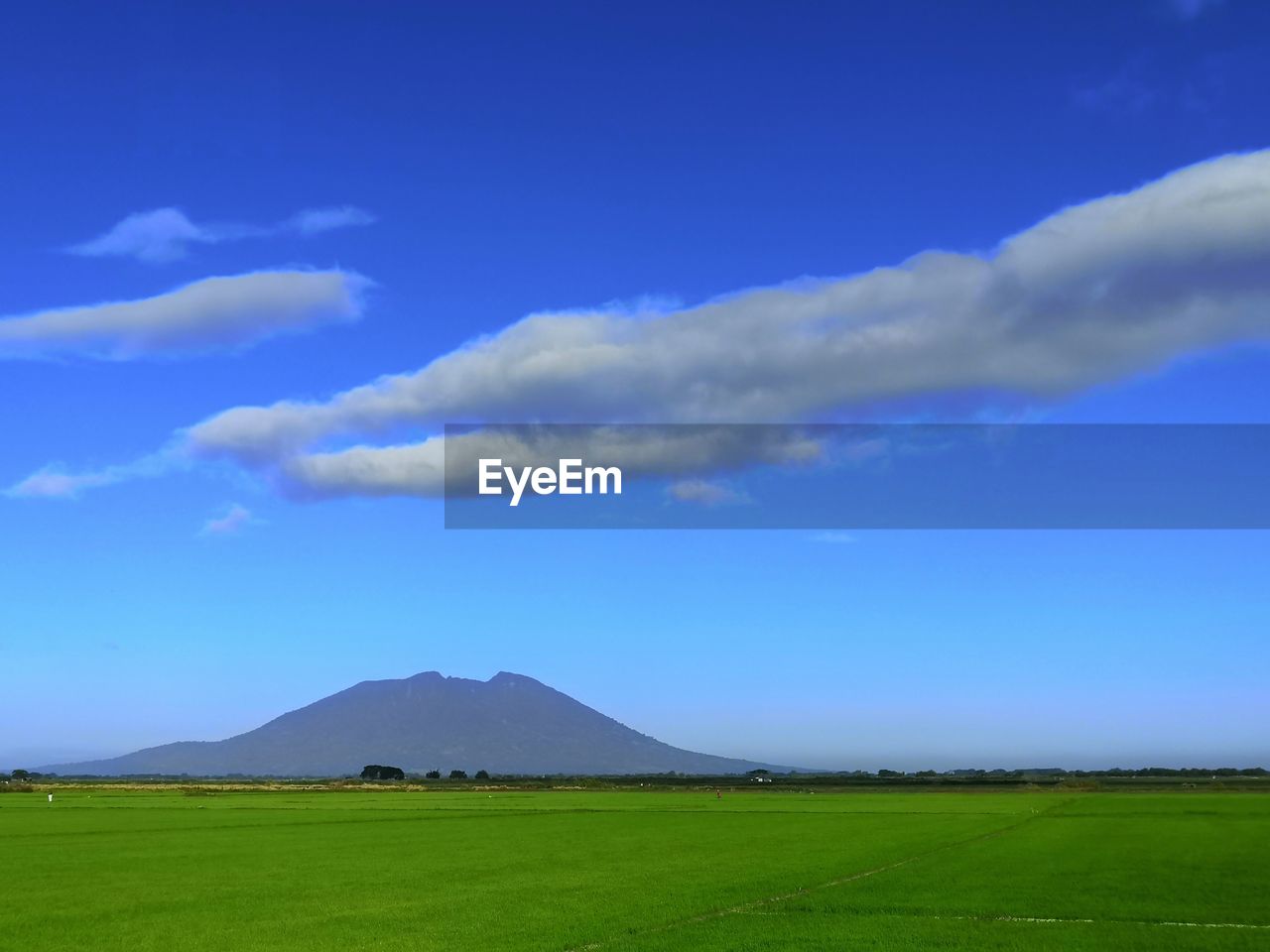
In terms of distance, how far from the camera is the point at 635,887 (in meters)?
29.5

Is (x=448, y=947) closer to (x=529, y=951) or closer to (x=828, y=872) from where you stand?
(x=529, y=951)

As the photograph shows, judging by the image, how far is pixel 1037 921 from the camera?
23.5 meters

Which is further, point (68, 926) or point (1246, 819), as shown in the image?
point (1246, 819)

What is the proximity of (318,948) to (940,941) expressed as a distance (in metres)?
10.6

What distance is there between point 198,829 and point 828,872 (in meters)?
35.3

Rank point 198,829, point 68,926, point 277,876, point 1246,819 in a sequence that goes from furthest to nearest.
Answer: point 1246,819
point 198,829
point 277,876
point 68,926

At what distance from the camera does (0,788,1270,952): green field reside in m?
21.5

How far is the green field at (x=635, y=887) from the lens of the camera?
70.4ft

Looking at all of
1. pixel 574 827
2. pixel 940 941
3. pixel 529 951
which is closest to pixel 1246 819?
pixel 574 827

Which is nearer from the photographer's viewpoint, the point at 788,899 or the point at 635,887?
the point at 788,899

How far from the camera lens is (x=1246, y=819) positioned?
65625mm

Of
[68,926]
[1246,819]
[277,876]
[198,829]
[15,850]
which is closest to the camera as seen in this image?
[68,926]

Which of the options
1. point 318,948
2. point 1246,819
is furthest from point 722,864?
point 1246,819

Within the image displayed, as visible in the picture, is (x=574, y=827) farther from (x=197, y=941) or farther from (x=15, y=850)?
(x=197, y=941)
